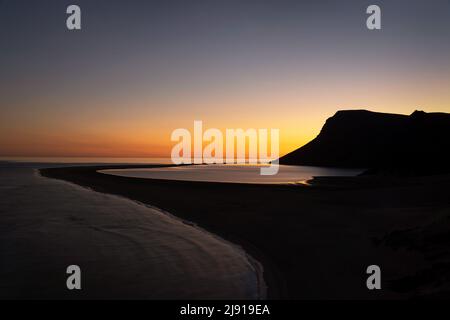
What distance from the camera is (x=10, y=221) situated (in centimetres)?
1722

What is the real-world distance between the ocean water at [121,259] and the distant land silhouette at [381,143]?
53094mm

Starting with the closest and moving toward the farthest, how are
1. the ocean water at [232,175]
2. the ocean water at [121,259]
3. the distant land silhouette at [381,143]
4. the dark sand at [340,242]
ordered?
the dark sand at [340,242], the ocean water at [121,259], the ocean water at [232,175], the distant land silhouette at [381,143]

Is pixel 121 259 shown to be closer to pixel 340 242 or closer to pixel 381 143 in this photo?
pixel 340 242

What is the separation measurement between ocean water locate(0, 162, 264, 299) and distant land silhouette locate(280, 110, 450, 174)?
53094 millimetres

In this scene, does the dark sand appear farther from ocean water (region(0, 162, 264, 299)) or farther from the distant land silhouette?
the distant land silhouette

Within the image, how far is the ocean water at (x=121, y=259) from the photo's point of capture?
8.22m

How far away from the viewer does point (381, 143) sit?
134 m

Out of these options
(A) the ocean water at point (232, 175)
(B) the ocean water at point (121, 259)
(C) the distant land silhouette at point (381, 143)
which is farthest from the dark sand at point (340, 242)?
(C) the distant land silhouette at point (381, 143)

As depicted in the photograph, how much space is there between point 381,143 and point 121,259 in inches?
5486

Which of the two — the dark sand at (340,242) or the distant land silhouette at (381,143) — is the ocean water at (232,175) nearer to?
the distant land silhouette at (381,143)

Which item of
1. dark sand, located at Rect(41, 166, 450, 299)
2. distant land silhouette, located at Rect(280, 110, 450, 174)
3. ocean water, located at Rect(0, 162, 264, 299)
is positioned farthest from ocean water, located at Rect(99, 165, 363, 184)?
ocean water, located at Rect(0, 162, 264, 299)

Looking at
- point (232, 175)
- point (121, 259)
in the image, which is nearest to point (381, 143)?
point (232, 175)
